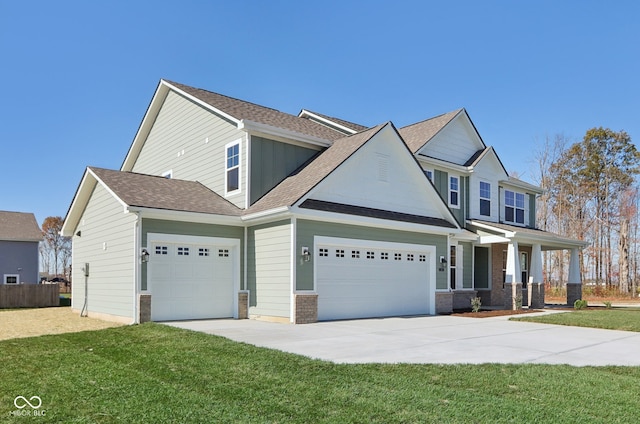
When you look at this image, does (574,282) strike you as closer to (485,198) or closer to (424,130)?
(485,198)

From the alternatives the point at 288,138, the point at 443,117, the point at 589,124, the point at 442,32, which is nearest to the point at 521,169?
the point at 589,124

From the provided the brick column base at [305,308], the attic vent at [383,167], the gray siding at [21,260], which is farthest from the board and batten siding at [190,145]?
the gray siding at [21,260]

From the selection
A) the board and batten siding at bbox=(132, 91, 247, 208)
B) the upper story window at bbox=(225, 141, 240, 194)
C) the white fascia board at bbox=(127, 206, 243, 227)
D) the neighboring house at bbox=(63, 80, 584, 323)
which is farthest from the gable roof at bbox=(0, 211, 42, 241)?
the white fascia board at bbox=(127, 206, 243, 227)

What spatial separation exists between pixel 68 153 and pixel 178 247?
15546 millimetres

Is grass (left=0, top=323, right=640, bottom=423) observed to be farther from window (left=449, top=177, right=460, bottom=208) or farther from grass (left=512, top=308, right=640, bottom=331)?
window (left=449, top=177, right=460, bottom=208)

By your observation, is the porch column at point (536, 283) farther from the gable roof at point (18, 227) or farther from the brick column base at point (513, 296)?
the gable roof at point (18, 227)

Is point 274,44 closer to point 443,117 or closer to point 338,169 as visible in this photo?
point 338,169

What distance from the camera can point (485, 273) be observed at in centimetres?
2255

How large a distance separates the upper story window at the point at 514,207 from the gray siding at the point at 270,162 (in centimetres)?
1232

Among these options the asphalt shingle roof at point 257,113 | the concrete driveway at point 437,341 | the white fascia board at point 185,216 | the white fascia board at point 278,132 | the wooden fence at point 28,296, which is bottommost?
the wooden fence at point 28,296

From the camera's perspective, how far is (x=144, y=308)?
Result: 43.4ft

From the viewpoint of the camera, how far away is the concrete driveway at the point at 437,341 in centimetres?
839

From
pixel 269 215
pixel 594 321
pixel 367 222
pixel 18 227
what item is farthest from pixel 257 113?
pixel 18 227

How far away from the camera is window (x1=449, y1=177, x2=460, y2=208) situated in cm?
2178
